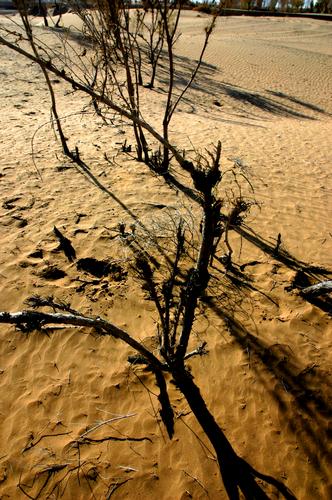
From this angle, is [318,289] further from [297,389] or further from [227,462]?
[227,462]

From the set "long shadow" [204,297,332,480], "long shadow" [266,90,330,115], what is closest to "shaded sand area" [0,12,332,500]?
"long shadow" [204,297,332,480]

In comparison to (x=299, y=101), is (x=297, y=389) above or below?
below

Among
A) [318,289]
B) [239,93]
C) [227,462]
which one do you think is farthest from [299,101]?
[227,462]

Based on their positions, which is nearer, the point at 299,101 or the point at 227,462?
the point at 227,462

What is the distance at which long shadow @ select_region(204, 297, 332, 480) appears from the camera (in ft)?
8.52

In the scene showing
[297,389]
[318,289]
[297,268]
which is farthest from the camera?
[297,268]

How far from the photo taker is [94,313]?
3439mm

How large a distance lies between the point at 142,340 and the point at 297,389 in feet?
4.84

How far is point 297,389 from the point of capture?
9.43ft

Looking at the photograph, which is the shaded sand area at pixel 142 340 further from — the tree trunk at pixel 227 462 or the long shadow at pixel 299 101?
the long shadow at pixel 299 101

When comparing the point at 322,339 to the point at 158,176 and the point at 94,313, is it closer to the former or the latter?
the point at 94,313

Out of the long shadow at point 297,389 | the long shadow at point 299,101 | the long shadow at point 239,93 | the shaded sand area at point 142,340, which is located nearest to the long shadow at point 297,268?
the shaded sand area at point 142,340

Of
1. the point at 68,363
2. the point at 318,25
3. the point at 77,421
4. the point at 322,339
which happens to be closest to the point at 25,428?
the point at 77,421

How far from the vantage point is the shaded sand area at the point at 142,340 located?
247 cm
